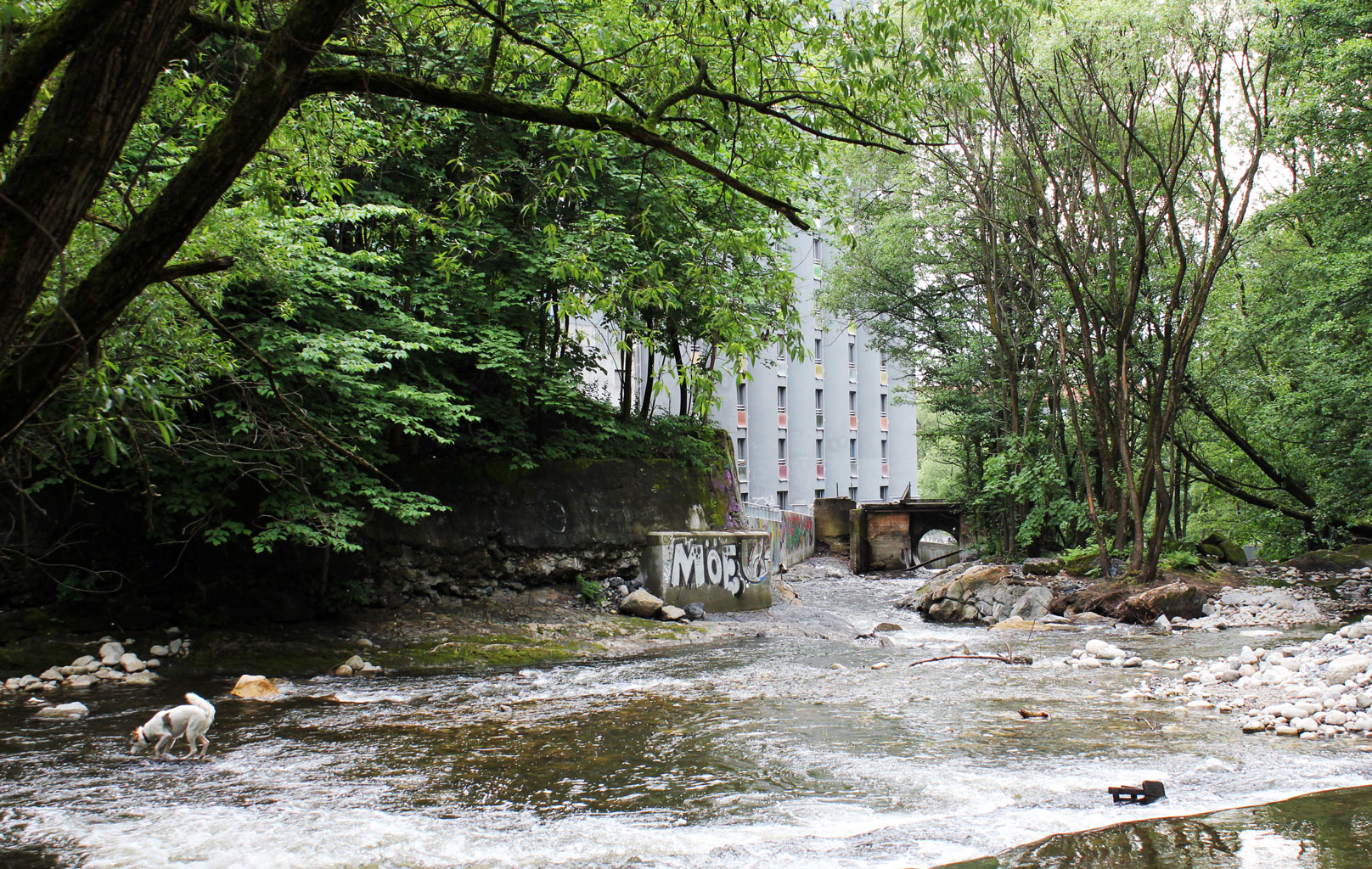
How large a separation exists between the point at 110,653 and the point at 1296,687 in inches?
566

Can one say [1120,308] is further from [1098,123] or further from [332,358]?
[332,358]

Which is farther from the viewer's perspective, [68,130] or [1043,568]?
[1043,568]

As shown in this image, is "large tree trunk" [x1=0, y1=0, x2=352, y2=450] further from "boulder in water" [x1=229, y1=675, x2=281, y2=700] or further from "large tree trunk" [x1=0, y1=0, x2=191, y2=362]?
"boulder in water" [x1=229, y1=675, x2=281, y2=700]

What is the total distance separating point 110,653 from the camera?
12.5 metres

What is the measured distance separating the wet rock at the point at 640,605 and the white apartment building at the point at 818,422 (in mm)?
25629

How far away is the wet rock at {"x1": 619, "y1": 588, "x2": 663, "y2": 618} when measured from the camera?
57.7 feet

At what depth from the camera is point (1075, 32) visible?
18.6m

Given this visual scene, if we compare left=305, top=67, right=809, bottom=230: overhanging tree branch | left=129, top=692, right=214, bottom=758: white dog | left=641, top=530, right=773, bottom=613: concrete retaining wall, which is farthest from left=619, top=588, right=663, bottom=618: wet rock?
left=305, top=67, right=809, bottom=230: overhanging tree branch

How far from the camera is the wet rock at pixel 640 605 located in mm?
17578

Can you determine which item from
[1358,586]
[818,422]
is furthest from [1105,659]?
[818,422]

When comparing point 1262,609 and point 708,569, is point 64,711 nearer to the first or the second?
point 708,569

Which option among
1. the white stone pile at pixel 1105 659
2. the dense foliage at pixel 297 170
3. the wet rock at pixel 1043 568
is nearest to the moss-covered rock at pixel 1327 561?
the wet rock at pixel 1043 568

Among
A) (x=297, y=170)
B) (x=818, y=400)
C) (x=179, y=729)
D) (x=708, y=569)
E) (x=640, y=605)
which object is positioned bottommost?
(x=179, y=729)

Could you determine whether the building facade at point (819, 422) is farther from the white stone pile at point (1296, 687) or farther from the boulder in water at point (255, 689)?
the boulder in water at point (255, 689)
